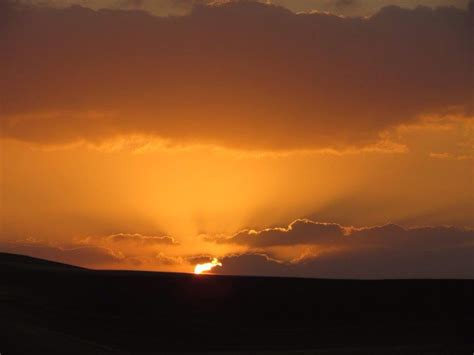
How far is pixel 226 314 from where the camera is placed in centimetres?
3653

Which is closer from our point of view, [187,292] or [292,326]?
[292,326]

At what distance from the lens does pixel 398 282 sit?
4325 cm

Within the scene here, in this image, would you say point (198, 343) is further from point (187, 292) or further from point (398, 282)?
point (398, 282)

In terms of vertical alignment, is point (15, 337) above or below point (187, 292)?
Result: below

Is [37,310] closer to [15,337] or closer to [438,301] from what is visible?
[15,337]

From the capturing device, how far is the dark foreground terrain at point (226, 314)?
27.7m

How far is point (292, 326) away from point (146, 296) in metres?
7.00

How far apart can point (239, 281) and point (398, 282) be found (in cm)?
853

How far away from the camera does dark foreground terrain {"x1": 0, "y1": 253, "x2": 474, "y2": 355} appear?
90.7 feet

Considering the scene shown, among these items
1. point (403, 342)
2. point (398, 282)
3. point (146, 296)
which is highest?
point (398, 282)

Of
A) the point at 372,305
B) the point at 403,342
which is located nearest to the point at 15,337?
the point at 403,342

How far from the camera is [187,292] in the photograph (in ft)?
128

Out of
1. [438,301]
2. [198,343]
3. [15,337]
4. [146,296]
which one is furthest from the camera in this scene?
[438,301]

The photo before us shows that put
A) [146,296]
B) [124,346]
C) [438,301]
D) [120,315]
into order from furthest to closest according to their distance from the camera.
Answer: [438,301], [146,296], [120,315], [124,346]
